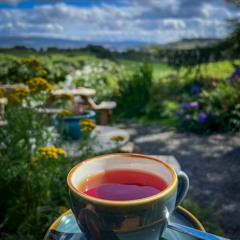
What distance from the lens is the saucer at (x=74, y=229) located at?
A: 69cm

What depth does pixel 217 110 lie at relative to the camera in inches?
237

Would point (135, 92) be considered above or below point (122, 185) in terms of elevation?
below

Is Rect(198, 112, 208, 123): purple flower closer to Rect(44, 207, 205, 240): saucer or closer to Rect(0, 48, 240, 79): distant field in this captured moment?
Rect(0, 48, 240, 79): distant field

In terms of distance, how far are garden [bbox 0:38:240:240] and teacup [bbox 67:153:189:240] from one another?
1.03 metres

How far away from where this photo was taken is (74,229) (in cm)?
72

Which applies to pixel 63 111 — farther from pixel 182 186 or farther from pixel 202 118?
pixel 202 118

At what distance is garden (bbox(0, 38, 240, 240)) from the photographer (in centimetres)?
191

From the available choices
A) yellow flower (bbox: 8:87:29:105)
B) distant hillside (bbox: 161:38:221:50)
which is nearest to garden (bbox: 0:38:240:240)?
yellow flower (bbox: 8:87:29:105)

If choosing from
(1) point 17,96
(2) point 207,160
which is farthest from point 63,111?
(2) point 207,160

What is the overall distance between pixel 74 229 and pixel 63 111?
174 centimetres

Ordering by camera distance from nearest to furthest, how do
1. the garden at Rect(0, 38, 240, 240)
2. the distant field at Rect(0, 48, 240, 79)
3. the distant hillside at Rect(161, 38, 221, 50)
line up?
the garden at Rect(0, 38, 240, 240) → the distant hillside at Rect(161, 38, 221, 50) → the distant field at Rect(0, 48, 240, 79)

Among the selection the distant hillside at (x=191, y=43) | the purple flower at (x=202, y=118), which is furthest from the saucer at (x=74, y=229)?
the distant hillside at (x=191, y=43)

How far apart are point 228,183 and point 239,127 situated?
6.53 ft

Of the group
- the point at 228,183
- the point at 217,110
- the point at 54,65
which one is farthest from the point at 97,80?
the point at 228,183
